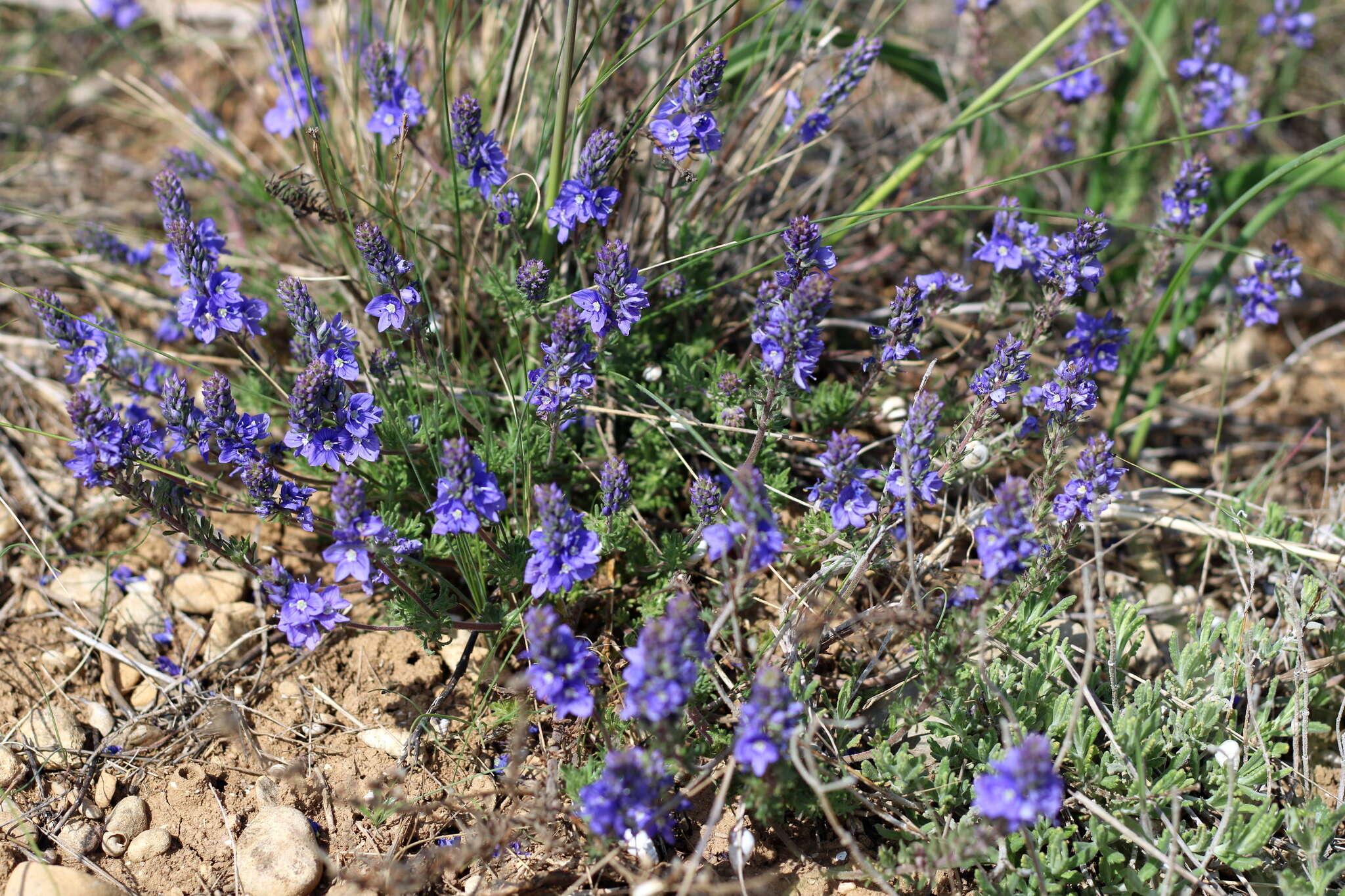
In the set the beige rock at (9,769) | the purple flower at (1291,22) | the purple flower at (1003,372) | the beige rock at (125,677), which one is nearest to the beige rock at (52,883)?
the beige rock at (9,769)

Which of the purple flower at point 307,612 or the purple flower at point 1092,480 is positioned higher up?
the purple flower at point 1092,480

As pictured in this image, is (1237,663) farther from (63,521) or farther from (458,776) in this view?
(63,521)

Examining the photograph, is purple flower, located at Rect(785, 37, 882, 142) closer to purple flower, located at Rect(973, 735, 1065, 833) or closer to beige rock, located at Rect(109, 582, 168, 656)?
purple flower, located at Rect(973, 735, 1065, 833)

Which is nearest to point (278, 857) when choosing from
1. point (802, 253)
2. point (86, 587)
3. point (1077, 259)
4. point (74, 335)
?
point (86, 587)

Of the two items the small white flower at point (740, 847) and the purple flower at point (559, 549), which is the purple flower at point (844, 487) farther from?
the small white flower at point (740, 847)

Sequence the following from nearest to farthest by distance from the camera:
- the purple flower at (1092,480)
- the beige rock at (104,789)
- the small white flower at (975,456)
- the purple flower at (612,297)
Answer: the purple flower at (1092,480)
the purple flower at (612,297)
the beige rock at (104,789)
the small white flower at (975,456)

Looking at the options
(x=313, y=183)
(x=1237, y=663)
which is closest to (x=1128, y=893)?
(x=1237, y=663)
